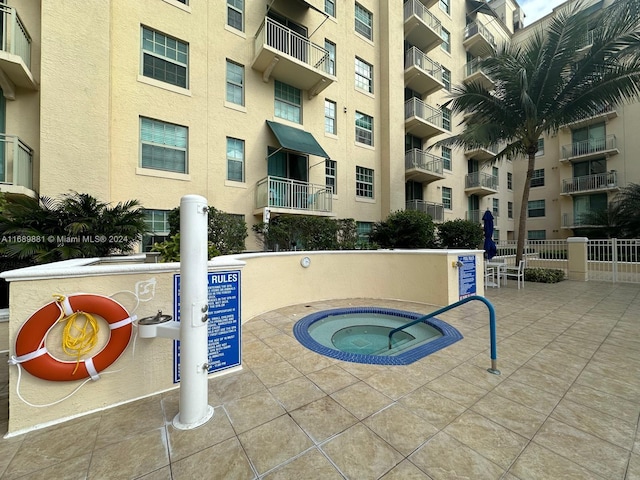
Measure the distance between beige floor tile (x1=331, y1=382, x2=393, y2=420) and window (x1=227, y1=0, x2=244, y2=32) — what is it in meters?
13.0

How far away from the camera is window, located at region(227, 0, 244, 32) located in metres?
10.1

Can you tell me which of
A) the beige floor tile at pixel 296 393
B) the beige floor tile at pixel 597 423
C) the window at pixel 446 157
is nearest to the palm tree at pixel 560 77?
the window at pixel 446 157

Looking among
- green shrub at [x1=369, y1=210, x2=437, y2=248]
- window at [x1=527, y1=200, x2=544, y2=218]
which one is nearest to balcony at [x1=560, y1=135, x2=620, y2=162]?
window at [x1=527, y1=200, x2=544, y2=218]

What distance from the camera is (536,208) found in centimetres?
2262

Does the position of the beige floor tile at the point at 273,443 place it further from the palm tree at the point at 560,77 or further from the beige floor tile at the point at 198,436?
the palm tree at the point at 560,77

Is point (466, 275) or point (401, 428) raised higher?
point (466, 275)

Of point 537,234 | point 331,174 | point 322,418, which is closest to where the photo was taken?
point 322,418

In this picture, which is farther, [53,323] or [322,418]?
[322,418]

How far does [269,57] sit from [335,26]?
17.2ft

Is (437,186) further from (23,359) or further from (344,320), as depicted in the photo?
(23,359)

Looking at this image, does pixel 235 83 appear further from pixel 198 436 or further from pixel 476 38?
pixel 476 38

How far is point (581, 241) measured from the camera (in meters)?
10.8

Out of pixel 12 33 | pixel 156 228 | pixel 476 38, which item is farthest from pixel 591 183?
pixel 12 33

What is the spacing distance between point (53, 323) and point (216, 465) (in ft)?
6.59
